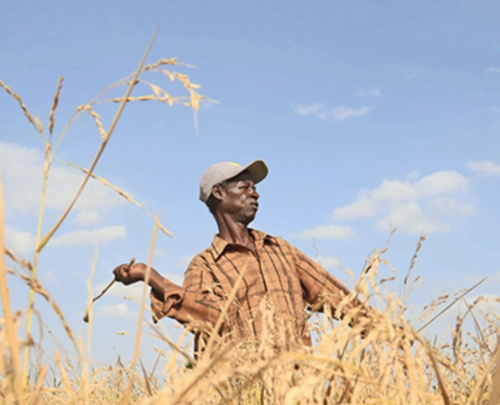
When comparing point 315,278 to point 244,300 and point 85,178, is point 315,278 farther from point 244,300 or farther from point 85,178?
point 85,178

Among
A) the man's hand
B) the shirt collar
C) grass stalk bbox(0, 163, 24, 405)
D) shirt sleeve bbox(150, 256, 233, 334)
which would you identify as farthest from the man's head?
grass stalk bbox(0, 163, 24, 405)

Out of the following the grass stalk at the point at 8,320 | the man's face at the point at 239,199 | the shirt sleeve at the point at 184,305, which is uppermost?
the man's face at the point at 239,199

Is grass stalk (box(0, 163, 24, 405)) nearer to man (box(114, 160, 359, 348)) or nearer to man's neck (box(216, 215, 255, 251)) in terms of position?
man (box(114, 160, 359, 348))

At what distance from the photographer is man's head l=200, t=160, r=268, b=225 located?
494 centimetres

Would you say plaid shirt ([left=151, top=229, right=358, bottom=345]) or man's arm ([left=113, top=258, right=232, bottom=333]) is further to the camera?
plaid shirt ([left=151, top=229, right=358, bottom=345])

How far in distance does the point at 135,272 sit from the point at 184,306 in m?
0.64

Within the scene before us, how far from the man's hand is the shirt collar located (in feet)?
4.43

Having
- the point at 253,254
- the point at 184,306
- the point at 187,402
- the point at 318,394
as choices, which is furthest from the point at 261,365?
the point at 253,254

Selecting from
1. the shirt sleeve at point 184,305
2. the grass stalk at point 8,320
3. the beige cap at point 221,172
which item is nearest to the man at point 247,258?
the beige cap at point 221,172

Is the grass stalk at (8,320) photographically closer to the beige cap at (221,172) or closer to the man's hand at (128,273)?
the man's hand at (128,273)

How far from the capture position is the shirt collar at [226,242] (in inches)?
190

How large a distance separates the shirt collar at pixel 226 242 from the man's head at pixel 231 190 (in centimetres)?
19

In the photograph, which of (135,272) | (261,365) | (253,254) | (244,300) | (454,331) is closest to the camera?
(261,365)

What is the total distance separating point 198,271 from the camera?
461 cm
